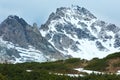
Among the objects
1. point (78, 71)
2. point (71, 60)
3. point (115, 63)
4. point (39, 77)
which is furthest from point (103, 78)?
point (71, 60)

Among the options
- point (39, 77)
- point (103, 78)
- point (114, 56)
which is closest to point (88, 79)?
point (103, 78)

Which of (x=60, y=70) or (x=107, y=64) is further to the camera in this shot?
(x=107, y=64)

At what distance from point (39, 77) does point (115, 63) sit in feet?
36.0

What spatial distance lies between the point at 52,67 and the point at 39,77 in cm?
801

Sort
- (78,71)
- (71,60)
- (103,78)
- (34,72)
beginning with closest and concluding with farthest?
(103,78) → (34,72) → (78,71) → (71,60)

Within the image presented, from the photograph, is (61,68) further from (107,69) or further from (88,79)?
(88,79)

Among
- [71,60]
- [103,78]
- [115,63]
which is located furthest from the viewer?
[71,60]

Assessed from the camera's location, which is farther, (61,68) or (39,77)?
(61,68)

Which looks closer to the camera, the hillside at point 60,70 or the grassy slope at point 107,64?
the hillside at point 60,70

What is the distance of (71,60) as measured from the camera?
47625 millimetres

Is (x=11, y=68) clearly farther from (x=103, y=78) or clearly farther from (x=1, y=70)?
(x=103, y=78)

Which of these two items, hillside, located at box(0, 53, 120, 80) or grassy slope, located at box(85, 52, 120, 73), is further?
grassy slope, located at box(85, 52, 120, 73)

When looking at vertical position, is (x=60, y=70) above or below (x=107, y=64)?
below

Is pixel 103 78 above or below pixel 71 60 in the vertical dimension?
below
